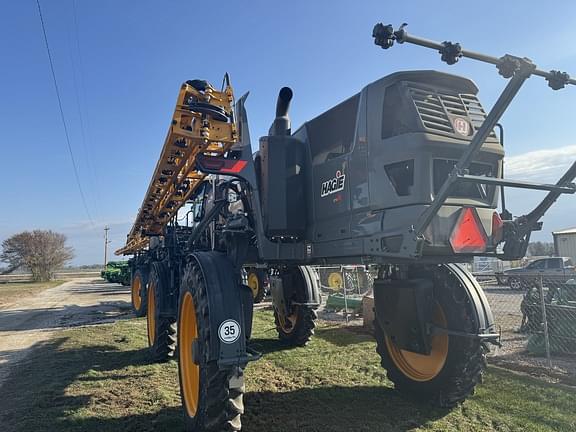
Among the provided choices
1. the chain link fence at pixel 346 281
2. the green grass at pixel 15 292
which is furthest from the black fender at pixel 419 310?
the green grass at pixel 15 292

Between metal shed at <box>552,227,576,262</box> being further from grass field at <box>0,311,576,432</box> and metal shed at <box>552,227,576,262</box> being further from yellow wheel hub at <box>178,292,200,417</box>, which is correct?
yellow wheel hub at <box>178,292,200,417</box>

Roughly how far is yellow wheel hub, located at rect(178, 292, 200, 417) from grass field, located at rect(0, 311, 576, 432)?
383 millimetres

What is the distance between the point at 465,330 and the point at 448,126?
212 centimetres

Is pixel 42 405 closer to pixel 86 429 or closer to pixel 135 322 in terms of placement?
pixel 86 429

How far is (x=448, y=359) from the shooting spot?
460 centimetres

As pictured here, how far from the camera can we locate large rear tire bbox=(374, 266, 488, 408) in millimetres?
4461

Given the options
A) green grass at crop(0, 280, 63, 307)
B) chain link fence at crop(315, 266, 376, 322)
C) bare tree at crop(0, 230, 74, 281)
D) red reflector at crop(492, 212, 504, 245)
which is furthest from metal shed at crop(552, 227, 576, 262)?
bare tree at crop(0, 230, 74, 281)

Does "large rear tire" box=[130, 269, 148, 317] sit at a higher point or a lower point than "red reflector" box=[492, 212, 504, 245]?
lower

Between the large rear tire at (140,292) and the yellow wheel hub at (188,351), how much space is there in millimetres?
5838

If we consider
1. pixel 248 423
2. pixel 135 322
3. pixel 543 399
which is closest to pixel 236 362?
pixel 248 423

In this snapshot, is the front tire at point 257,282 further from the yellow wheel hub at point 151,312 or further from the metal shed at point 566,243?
the metal shed at point 566,243

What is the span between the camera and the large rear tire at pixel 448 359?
4.46m

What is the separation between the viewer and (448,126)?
3.70 meters

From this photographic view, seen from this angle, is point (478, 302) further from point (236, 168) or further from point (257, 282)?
point (257, 282)
